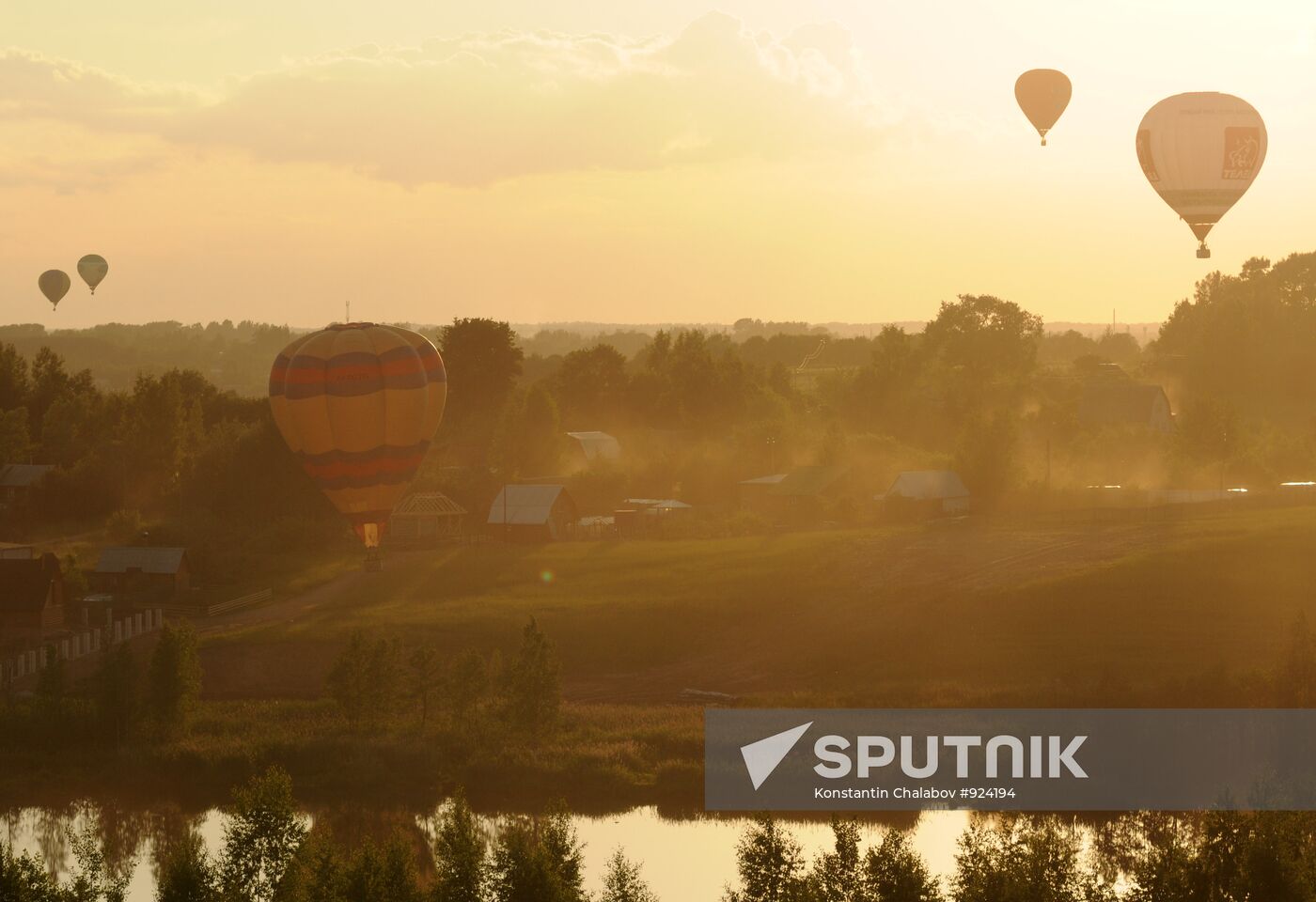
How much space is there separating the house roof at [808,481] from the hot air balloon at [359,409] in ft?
139

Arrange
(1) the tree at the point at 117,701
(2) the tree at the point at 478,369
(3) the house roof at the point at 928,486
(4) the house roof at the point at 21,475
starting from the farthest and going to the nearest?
(2) the tree at the point at 478,369
(4) the house roof at the point at 21,475
(3) the house roof at the point at 928,486
(1) the tree at the point at 117,701

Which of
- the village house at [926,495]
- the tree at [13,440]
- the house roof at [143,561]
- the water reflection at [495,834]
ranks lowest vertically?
the water reflection at [495,834]

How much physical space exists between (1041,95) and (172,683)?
40.9 m

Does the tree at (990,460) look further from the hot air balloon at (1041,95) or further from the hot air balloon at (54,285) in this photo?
the hot air balloon at (54,285)

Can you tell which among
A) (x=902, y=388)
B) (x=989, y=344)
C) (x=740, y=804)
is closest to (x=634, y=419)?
(x=902, y=388)

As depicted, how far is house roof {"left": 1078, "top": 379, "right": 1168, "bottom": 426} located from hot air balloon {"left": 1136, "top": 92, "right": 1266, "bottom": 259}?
52.3 meters

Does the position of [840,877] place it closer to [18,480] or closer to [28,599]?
[28,599]

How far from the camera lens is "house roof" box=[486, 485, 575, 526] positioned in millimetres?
78688

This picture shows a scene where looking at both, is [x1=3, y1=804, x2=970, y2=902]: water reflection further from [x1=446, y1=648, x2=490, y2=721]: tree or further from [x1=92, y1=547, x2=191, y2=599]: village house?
[x1=92, y1=547, x2=191, y2=599]: village house

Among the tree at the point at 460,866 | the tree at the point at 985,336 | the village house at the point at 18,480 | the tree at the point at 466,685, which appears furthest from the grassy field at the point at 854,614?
the tree at the point at 985,336

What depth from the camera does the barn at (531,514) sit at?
78562 millimetres

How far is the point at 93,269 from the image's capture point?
365ft

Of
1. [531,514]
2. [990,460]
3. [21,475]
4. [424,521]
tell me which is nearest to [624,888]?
[531,514]

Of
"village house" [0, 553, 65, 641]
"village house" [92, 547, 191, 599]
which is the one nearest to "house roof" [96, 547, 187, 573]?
"village house" [92, 547, 191, 599]
